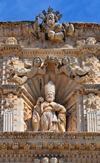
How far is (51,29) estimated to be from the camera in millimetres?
20047

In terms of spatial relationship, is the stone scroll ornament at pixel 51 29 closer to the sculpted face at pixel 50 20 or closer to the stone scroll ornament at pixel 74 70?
the sculpted face at pixel 50 20

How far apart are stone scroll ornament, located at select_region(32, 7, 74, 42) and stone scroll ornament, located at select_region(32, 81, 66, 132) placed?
74.6 inches

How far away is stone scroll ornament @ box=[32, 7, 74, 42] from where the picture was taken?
65.4 feet

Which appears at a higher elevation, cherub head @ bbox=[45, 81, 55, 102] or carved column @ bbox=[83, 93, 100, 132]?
cherub head @ bbox=[45, 81, 55, 102]

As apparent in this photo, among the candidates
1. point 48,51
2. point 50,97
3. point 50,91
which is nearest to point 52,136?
point 50,97

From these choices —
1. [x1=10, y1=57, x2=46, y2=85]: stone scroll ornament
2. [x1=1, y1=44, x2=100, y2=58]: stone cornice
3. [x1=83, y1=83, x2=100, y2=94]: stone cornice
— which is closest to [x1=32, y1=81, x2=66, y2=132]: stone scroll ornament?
[x1=10, y1=57, x2=46, y2=85]: stone scroll ornament

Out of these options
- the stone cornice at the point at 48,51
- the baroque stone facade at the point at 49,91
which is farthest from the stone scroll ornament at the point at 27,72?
the stone cornice at the point at 48,51

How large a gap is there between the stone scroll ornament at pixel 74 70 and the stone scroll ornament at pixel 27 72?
60 cm

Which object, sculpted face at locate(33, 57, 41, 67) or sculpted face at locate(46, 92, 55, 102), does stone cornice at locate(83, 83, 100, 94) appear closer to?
sculpted face at locate(46, 92, 55, 102)

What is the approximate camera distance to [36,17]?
2008 centimetres

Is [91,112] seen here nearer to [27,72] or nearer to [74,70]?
[74,70]

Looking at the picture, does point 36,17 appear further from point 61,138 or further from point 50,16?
point 61,138

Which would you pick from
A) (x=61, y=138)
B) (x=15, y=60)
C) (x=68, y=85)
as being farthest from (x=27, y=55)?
(x=61, y=138)

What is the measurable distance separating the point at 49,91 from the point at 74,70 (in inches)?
43.4
